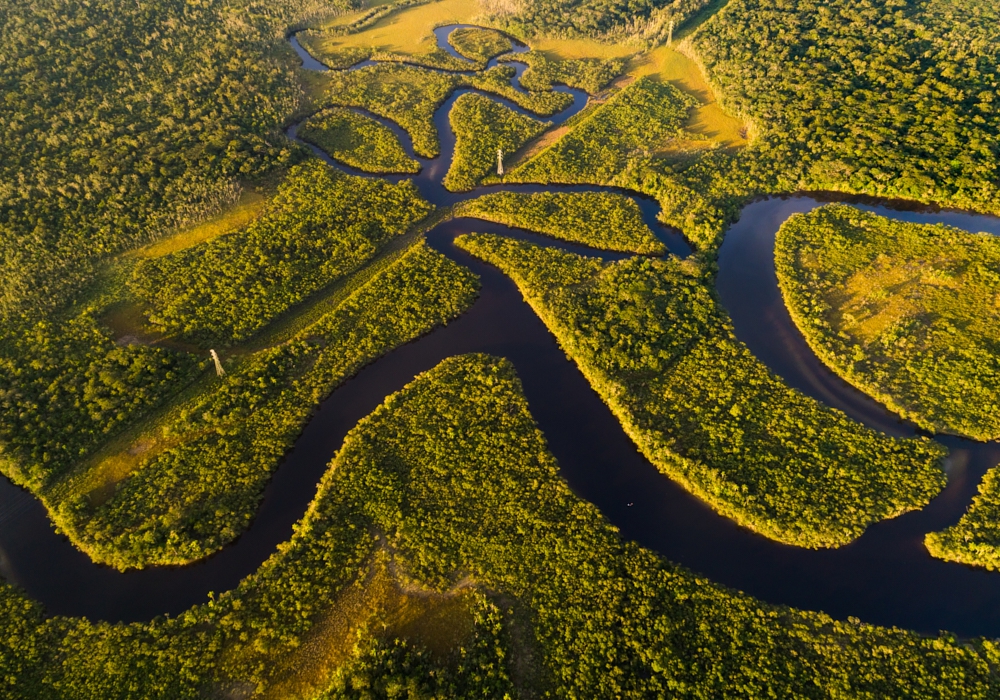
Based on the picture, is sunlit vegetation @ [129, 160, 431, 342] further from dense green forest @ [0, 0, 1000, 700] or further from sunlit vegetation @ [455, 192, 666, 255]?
sunlit vegetation @ [455, 192, 666, 255]

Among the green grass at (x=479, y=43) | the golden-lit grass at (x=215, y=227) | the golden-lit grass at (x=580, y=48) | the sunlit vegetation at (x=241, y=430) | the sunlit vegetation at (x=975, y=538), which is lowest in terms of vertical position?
the sunlit vegetation at (x=975, y=538)

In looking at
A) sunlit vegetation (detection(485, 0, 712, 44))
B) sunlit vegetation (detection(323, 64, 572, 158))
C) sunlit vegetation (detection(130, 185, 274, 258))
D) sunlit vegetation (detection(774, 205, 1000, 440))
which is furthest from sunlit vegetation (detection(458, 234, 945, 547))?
sunlit vegetation (detection(485, 0, 712, 44))

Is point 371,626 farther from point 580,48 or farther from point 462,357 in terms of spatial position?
point 580,48

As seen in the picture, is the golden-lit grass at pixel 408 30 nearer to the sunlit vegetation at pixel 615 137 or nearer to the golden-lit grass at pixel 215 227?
the sunlit vegetation at pixel 615 137

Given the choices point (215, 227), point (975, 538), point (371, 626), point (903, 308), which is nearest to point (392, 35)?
point (215, 227)

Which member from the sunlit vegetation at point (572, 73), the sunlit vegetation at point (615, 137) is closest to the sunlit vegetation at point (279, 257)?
the sunlit vegetation at point (615, 137)

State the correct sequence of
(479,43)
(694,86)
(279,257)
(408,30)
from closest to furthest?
(279,257) < (694,86) < (479,43) < (408,30)

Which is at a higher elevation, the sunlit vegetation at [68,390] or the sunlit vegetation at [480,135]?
the sunlit vegetation at [480,135]
